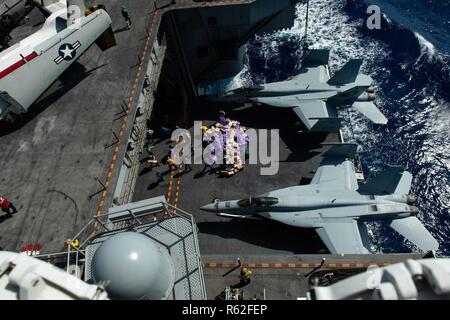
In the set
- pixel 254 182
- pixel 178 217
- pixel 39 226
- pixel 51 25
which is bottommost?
pixel 254 182

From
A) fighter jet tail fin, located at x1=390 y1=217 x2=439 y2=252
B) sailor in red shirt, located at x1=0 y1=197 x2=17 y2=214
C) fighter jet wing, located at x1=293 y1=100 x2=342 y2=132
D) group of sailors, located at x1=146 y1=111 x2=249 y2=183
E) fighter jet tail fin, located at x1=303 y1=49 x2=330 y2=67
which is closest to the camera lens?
sailor in red shirt, located at x1=0 y1=197 x2=17 y2=214

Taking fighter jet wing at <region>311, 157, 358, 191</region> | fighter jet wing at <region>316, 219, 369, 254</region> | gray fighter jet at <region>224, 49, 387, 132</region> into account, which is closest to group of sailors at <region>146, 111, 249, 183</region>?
gray fighter jet at <region>224, 49, 387, 132</region>

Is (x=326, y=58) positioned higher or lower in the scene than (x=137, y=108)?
lower

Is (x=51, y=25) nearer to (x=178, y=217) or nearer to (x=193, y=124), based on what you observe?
(x=193, y=124)

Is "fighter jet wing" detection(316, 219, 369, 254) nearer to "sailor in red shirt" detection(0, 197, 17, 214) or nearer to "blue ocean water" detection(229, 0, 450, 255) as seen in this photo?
"blue ocean water" detection(229, 0, 450, 255)

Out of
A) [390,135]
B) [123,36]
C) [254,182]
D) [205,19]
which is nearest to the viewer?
[254,182]

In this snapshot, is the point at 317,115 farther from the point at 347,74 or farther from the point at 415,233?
the point at 415,233

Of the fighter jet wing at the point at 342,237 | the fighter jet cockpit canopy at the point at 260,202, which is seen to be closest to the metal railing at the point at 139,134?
the fighter jet cockpit canopy at the point at 260,202
